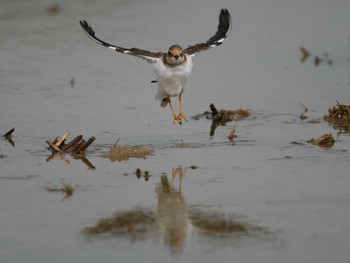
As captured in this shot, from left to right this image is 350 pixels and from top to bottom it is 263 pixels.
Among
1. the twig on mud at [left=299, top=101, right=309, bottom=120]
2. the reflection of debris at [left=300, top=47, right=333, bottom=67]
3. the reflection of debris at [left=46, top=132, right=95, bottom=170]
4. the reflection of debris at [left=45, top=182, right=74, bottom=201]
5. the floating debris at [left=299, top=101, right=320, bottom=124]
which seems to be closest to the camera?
the reflection of debris at [left=45, top=182, right=74, bottom=201]

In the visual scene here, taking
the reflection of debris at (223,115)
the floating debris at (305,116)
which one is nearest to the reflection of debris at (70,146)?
the reflection of debris at (223,115)

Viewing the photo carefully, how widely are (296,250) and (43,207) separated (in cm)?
277

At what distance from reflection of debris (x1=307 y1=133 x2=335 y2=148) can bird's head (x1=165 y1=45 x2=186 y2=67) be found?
2.16 metres

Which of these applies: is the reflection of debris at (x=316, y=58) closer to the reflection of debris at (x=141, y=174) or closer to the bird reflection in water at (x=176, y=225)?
the reflection of debris at (x=141, y=174)

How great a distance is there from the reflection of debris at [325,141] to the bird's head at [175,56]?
7.10 feet

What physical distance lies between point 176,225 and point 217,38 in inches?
204

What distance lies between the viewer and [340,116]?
43.3 feet

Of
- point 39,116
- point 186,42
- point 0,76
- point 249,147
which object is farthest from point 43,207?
point 186,42

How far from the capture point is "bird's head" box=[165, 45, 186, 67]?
12281 millimetres

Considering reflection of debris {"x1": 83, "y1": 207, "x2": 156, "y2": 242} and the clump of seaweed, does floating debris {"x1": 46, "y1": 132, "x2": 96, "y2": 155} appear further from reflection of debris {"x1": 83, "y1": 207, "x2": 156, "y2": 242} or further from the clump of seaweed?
reflection of debris {"x1": 83, "y1": 207, "x2": 156, "y2": 242}

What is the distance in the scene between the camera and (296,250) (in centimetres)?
809

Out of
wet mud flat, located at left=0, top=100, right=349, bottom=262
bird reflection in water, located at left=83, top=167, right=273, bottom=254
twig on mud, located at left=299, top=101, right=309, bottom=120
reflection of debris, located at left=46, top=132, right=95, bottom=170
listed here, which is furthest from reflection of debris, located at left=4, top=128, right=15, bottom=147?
twig on mud, located at left=299, top=101, right=309, bottom=120

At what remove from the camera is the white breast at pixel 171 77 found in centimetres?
1242

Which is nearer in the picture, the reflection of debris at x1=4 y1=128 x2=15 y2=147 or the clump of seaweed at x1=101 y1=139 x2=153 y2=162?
the clump of seaweed at x1=101 y1=139 x2=153 y2=162
